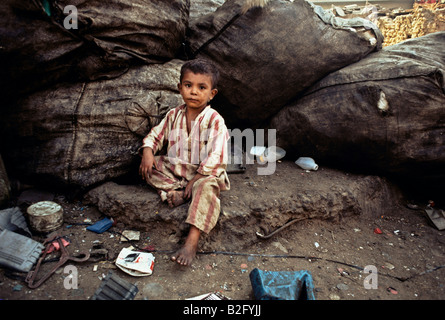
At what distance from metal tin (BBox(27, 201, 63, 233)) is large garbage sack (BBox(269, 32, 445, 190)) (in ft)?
6.32

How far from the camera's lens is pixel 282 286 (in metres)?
1.27

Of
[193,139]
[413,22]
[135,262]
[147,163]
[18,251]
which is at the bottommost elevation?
[135,262]

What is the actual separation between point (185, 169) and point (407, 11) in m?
6.37

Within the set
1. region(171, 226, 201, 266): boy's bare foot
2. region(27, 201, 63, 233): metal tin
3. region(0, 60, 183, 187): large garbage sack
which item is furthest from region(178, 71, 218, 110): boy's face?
region(27, 201, 63, 233): metal tin

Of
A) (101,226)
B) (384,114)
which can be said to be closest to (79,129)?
(101,226)

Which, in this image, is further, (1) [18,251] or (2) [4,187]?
(2) [4,187]

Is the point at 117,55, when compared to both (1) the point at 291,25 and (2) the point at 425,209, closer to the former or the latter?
(1) the point at 291,25

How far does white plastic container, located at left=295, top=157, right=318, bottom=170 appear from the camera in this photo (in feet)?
7.92

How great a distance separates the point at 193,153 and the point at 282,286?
986mm

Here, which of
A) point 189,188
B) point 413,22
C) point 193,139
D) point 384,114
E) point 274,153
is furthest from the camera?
point 413,22

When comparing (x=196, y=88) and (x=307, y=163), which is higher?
(x=196, y=88)

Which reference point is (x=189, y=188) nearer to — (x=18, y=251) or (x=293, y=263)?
(x=293, y=263)

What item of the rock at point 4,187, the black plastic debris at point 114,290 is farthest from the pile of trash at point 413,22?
the rock at point 4,187

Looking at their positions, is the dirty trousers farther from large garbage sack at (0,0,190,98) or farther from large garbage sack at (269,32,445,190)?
large garbage sack at (269,32,445,190)
